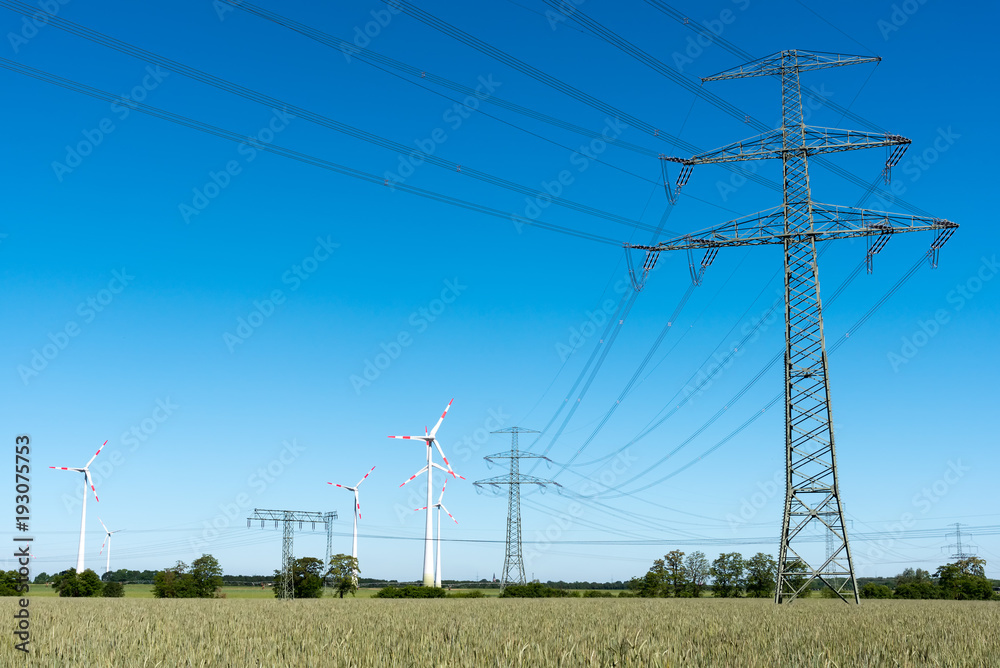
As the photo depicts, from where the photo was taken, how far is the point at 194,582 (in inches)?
4651

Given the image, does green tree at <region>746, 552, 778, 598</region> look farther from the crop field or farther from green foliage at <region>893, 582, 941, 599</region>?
the crop field

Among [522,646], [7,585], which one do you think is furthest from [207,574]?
[522,646]

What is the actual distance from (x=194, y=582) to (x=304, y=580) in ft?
60.8

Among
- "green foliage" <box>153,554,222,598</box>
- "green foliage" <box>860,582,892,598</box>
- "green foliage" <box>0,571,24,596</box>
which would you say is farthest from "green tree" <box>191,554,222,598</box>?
"green foliage" <box>860,582,892,598</box>

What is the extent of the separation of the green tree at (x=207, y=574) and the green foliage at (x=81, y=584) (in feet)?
48.0

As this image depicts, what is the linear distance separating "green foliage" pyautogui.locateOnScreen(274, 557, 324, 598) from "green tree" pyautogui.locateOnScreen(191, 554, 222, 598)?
1134 centimetres

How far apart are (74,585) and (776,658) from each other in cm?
10782

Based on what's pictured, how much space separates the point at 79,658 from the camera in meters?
18.8

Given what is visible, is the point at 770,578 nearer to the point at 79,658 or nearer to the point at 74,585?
the point at 74,585

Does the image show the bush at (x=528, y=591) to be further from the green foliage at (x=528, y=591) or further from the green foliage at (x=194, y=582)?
the green foliage at (x=194, y=582)

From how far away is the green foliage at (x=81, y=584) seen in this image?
10319 cm

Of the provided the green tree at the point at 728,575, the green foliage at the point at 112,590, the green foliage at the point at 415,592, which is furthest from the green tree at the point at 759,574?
the green foliage at the point at 112,590

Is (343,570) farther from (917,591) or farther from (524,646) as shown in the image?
(524,646)

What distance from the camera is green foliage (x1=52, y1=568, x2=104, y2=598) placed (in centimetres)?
10319
